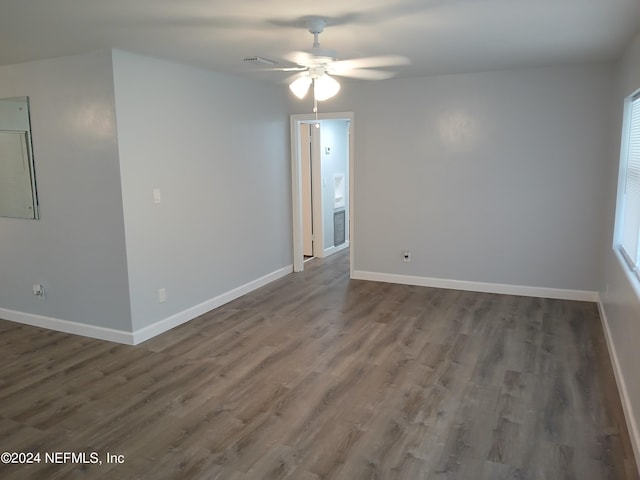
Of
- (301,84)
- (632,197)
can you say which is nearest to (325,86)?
(301,84)

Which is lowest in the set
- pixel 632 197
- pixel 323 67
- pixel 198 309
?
pixel 198 309

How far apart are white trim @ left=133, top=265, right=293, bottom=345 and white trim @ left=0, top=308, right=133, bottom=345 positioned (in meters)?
0.15

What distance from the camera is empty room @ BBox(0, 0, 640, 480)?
2695 mm

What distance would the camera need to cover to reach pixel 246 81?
5.27 meters

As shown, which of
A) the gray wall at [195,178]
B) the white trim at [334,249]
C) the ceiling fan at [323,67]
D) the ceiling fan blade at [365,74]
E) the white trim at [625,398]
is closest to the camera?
the white trim at [625,398]

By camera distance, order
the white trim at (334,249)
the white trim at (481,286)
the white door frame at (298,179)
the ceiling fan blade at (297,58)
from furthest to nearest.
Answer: the white trim at (334,249), the white door frame at (298,179), the white trim at (481,286), the ceiling fan blade at (297,58)

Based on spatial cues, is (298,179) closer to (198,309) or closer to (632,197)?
(198,309)

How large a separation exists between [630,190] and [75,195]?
4.53m

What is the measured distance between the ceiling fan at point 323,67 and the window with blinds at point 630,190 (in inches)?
75.3

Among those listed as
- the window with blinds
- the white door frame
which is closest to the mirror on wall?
the white door frame

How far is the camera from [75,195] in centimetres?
404

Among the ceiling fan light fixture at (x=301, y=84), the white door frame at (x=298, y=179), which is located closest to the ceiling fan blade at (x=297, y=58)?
the ceiling fan light fixture at (x=301, y=84)

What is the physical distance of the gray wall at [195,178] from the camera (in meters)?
3.96

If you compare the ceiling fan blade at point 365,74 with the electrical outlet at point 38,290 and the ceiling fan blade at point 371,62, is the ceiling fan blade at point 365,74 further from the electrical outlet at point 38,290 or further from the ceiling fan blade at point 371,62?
the electrical outlet at point 38,290
